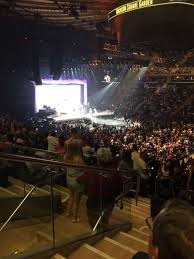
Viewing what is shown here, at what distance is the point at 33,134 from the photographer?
1044 centimetres

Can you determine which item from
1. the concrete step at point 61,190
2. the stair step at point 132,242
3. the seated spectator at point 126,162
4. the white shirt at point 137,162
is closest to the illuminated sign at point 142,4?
the seated spectator at point 126,162

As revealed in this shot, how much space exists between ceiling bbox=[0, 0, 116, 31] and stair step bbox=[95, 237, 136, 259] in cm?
693

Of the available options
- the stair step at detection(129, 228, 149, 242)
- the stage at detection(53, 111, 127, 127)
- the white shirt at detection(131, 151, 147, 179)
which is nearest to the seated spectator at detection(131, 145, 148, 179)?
the white shirt at detection(131, 151, 147, 179)

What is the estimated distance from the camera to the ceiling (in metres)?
13.0

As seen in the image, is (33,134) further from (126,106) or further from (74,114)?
(126,106)

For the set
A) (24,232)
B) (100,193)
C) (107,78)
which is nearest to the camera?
(24,232)

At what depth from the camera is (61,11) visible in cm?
1747

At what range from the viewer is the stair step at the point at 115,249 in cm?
350

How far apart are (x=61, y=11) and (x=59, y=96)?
346 inches

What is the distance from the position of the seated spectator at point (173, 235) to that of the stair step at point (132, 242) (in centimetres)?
270

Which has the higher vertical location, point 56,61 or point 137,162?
point 56,61

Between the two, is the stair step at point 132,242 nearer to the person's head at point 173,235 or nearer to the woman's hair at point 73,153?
the woman's hair at point 73,153

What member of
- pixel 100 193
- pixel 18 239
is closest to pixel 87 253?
pixel 18 239

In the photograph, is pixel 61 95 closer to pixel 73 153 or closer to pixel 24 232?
pixel 73 153
